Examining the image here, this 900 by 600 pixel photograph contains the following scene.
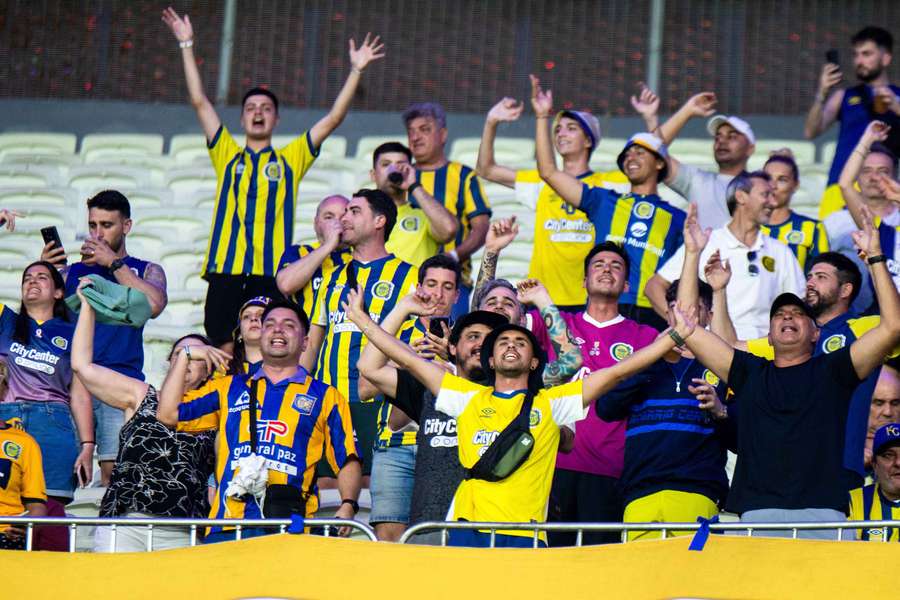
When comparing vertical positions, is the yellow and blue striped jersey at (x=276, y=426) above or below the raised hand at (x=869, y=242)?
below

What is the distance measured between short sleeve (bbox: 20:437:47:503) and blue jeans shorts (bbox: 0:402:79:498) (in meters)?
0.50

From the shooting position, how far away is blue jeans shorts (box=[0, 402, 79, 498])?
766 cm

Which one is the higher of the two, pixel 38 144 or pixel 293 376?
pixel 38 144

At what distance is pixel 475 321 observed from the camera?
6887mm

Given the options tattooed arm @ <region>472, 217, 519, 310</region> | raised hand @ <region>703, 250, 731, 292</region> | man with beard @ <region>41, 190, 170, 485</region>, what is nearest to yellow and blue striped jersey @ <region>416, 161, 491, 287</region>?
tattooed arm @ <region>472, 217, 519, 310</region>

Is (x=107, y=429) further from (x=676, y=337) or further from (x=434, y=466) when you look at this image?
(x=676, y=337)

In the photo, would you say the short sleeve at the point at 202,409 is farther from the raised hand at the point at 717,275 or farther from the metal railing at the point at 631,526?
the raised hand at the point at 717,275

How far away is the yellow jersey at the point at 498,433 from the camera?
20.2ft

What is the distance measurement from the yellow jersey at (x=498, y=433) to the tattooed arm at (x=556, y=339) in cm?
42

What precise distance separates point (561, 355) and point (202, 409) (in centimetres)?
148

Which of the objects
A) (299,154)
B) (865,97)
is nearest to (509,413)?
(299,154)

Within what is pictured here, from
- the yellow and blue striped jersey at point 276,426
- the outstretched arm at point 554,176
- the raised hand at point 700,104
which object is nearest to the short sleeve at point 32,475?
the yellow and blue striped jersey at point 276,426

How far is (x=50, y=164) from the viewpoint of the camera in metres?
12.9

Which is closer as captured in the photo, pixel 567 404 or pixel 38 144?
pixel 567 404
